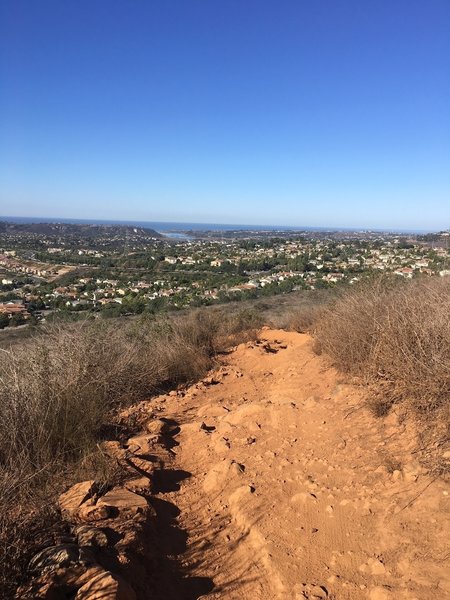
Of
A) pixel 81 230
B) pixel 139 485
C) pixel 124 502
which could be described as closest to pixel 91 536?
pixel 124 502

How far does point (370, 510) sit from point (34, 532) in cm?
224

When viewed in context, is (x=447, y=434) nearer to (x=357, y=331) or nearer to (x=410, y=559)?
(x=410, y=559)

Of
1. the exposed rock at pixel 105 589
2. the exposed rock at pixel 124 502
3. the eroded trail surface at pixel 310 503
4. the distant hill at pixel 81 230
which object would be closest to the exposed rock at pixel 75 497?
the exposed rock at pixel 124 502

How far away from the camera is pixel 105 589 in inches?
83.3

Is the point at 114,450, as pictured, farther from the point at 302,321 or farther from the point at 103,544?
the point at 302,321

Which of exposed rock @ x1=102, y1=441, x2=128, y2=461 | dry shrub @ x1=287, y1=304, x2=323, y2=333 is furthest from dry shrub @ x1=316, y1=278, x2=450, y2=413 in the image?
dry shrub @ x1=287, y1=304, x2=323, y2=333

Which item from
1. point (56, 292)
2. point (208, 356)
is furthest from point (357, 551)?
point (56, 292)

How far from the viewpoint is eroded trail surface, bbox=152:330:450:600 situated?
2.47m

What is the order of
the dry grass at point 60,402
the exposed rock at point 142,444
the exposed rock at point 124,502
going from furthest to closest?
the exposed rock at point 142,444, the exposed rock at point 124,502, the dry grass at point 60,402

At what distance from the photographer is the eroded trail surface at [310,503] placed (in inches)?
97.3

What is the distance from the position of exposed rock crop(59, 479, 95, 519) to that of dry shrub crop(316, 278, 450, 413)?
278 cm

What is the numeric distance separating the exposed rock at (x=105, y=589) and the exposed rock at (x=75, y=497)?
2.87 feet

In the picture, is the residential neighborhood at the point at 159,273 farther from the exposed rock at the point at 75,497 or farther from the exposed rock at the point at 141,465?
the exposed rock at the point at 75,497

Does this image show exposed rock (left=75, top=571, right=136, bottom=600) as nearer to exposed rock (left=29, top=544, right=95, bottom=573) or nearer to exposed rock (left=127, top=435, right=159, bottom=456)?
exposed rock (left=29, top=544, right=95, bottom=573)
